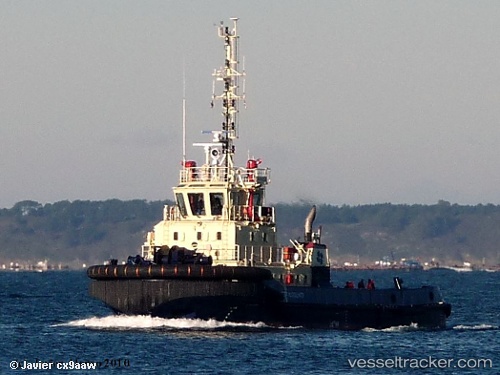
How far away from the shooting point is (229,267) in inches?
2265

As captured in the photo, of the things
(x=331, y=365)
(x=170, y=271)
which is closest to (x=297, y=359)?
(x=331, y=365)

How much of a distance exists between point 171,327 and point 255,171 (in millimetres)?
7518

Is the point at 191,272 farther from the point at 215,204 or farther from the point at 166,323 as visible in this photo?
the point at 215,204

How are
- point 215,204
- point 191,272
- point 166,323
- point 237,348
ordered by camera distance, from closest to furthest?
point 237,348
point 191,272
point 166,323
point 215,204

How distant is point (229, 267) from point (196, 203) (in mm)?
4906

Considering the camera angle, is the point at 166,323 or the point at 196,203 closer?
the point at 166,323

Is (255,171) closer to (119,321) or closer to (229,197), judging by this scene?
(229,197)

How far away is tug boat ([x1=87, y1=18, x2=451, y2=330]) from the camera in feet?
189

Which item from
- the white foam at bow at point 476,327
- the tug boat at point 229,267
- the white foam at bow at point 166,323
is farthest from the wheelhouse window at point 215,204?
the white foam at bow at point 476,327

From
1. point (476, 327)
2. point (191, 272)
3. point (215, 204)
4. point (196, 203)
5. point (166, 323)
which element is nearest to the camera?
point (191, 272)

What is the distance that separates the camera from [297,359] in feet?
169

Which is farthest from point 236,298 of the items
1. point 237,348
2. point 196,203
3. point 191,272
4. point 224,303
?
point 196,203

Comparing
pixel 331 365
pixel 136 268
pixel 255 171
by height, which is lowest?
pixel 331 365

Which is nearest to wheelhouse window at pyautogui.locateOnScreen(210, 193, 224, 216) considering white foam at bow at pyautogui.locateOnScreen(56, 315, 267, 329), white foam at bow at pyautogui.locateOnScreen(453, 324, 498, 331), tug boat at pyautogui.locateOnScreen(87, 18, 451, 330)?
tug boat at pyautogui.locateOnScreen(87, 18, 451, 330)
